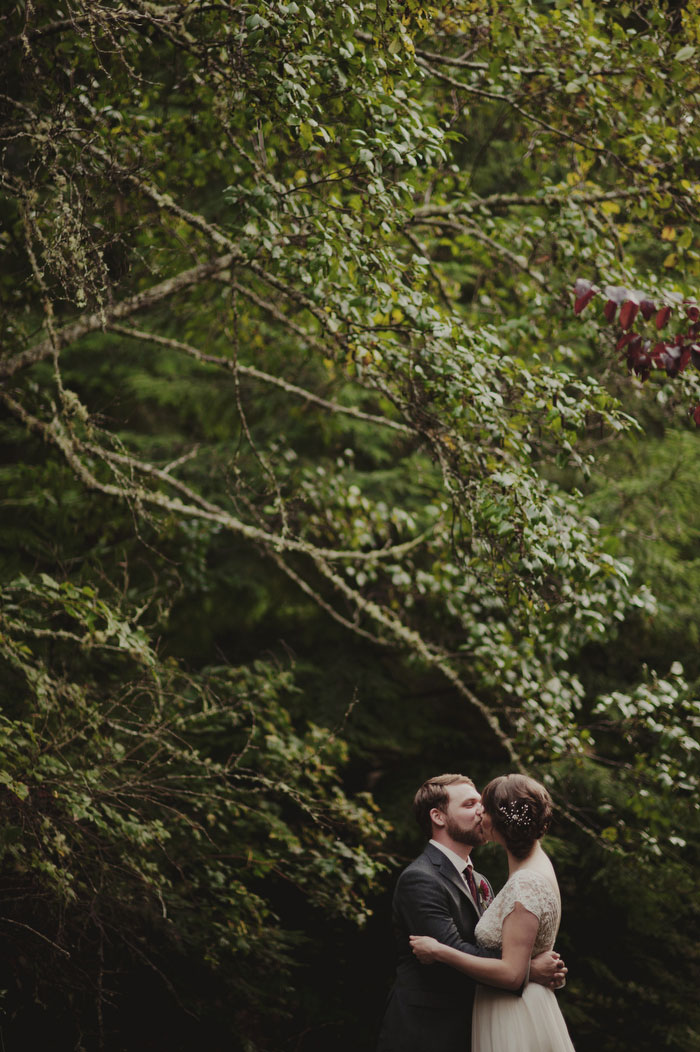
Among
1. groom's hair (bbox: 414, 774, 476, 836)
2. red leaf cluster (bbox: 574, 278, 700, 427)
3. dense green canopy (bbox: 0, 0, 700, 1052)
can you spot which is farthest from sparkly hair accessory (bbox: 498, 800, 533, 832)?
red leaf cluster (bbox: 574, 278, 700, 427)

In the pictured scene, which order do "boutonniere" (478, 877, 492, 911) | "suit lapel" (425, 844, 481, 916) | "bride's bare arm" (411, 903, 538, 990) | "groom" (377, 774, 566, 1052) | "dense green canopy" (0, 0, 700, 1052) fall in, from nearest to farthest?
"bride's bare arm" (411, 903, 538, 990)
"groom" (377, 774, 566, 1052)
"suit lapel" (425, 844, 481, 916)
"boutonniere" (478, 877, 492, 911)
"dense green canopy" (0, 0, 700, 1052)

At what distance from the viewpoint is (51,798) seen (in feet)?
11.3

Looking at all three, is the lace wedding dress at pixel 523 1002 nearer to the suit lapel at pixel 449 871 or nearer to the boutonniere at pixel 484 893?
the suit lapel at pixel 449 871

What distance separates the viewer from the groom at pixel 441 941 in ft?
8.83

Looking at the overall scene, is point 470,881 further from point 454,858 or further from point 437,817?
point 437,817

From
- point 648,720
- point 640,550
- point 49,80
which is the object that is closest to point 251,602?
point 640,550

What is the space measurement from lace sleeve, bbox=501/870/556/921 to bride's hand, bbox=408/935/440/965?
8.7 inches

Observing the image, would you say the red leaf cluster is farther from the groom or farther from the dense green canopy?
the groom

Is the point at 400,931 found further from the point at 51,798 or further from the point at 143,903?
the point at 143,903

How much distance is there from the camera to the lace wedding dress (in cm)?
262

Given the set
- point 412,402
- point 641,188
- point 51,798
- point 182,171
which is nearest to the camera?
point 51,798

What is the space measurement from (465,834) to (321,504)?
11.0 feet

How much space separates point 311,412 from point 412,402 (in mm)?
2719

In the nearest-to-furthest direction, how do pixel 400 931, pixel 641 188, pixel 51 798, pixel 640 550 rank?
pixel 400 931 < pixel 51 798 < pixel 641 188 < pixel 640 550
